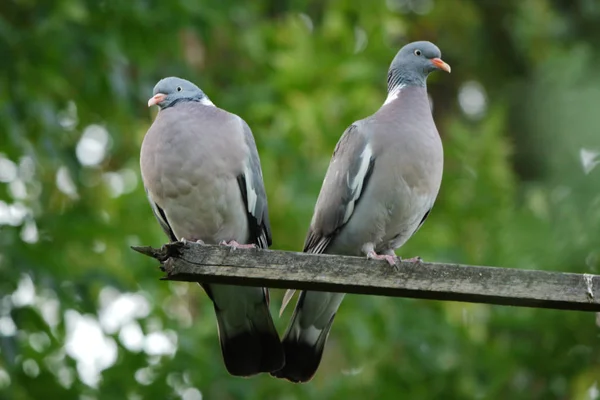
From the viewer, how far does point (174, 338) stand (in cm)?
768

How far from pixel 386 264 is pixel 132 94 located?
4436mm

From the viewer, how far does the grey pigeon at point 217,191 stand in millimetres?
4281

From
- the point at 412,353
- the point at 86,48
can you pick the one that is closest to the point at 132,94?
the point at 86,48

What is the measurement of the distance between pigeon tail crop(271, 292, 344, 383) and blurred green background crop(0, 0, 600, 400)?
1.52 m

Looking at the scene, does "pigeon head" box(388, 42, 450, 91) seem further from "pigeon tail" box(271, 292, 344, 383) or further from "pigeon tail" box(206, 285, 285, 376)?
"pigeon tail" box(206, 285, 285, 376)

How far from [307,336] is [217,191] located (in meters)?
0.72

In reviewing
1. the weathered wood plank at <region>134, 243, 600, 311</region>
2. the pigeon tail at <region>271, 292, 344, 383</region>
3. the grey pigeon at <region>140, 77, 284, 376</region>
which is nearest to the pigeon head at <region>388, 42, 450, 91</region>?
the grey pigeon at <region>140, 77, 284, 376</region>

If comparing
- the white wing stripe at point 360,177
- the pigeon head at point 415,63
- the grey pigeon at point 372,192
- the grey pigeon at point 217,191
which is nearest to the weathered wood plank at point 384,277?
the grey pigeon at point 217,191

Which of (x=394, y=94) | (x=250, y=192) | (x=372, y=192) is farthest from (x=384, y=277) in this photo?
(x=394, y=94)

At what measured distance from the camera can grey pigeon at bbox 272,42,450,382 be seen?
→ 4363 mm

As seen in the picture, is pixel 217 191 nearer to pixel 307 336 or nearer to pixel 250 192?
pixel 250 192

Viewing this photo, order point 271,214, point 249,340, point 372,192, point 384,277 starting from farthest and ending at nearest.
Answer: point 271,214
point 372,192
point 249,340
point 384,277

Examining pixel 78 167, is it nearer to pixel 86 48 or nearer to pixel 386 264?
pixel 86 48

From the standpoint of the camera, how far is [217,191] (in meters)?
4.39
